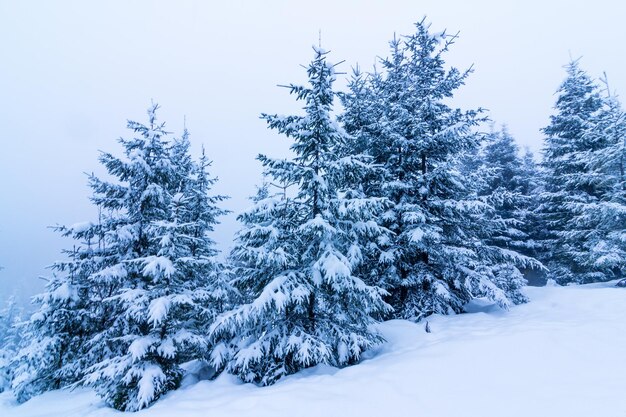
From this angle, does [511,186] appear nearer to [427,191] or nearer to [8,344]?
[427,191]

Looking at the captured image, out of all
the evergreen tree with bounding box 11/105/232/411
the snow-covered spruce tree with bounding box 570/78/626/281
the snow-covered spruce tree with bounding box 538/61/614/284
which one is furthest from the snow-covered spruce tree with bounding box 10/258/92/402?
the snow-covered spruce tree with bounding box 538/61/614/284

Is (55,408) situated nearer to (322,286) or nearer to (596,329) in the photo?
(322,286)

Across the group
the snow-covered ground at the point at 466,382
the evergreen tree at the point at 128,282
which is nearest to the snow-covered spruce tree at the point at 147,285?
the evergreen tree at the point at 128,282

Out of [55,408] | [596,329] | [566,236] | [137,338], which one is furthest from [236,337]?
[566,236]

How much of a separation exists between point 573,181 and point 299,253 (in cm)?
1943

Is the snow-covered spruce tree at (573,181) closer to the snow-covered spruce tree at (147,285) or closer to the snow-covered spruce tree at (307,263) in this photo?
the snow-covered spruce tree at (307,263)

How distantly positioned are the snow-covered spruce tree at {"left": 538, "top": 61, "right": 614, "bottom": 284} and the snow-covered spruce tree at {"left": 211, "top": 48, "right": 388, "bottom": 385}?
53.1ft

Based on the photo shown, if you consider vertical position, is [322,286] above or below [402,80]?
below

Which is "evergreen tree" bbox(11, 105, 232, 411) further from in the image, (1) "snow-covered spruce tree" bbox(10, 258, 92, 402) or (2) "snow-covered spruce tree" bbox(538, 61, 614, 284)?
(2) "snow-covered spruce tree" bbox(538, 61, 614, 284)

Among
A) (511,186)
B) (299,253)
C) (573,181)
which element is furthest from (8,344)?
(573,181)

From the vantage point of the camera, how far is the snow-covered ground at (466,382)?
4832 millimetres

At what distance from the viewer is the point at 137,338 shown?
9.41 metres

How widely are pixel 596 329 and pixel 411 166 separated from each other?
8111 millimetres

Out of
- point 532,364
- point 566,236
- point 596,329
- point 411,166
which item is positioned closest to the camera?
point 532,364
